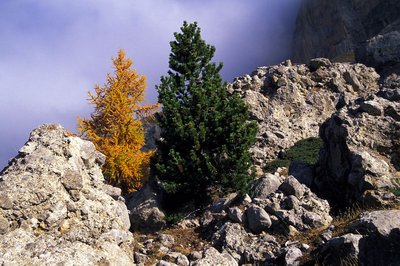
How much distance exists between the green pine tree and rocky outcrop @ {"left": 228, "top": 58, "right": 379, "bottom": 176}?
10692mm

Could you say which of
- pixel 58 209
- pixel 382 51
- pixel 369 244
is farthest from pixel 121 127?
pixel 382 51

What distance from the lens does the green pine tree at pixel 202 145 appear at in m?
20.4

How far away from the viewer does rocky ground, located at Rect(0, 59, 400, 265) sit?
996 cm

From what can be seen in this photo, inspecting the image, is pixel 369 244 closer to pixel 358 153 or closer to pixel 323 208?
pixel 323 208

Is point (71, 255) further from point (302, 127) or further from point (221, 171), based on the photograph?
point (302, 127)

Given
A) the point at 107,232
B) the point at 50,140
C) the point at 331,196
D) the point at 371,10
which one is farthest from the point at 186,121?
the point at 371,10

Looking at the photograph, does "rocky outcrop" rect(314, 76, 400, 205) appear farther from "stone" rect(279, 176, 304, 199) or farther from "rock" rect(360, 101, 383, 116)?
"stone" rect(279, 176, 304, 199)

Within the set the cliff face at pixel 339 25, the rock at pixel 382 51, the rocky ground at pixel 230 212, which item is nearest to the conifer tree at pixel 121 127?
the rocky ground at pixel 230 212

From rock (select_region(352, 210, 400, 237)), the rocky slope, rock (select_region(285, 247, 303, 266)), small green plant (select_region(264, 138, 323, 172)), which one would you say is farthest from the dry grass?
small green plant (select_region(264, 138, 323, 172))

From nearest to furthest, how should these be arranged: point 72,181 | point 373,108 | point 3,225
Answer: point 3,225, point 72,181, point 373,108

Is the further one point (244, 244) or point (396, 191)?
point (396, 191)

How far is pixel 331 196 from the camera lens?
16812 millimetres

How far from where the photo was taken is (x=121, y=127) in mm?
25859

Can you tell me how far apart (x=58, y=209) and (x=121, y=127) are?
48.5ft
